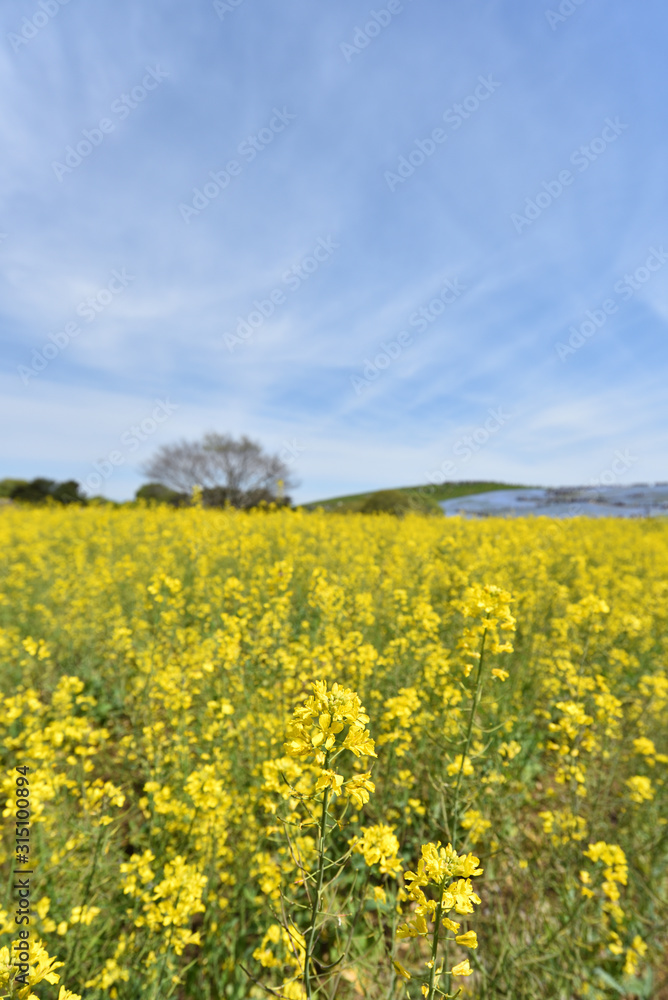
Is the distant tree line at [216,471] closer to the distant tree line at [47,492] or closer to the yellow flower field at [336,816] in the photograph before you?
the distant tree line at [47,492]

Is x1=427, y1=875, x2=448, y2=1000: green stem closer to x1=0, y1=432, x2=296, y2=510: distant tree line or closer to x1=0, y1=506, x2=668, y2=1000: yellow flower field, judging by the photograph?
x1=0, y1=506, x2=668, y2=1000: yellow flower field

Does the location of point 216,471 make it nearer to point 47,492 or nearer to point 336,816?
point 47,492

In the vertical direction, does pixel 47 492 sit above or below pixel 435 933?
above

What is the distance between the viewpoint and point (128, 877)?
6.63 feet

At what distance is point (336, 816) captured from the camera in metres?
2.49

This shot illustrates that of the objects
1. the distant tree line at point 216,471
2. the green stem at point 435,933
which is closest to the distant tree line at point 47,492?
the distant tree line at point 216,471

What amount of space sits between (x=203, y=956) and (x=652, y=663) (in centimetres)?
551

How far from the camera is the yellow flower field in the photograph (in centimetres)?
147

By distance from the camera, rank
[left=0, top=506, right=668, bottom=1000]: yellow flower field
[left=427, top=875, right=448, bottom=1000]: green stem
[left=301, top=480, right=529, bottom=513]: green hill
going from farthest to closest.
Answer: [left=301, top=480, right=529, bottom=513]: green hill → [left=0, top=506, right=668, bottom=1000]: yellow flower field → [left=427, top=875, right=448, bottom=1000]: green stem

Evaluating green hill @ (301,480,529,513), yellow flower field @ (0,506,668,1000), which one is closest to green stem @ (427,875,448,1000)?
yellow flower field @ (0,506,668,1000)

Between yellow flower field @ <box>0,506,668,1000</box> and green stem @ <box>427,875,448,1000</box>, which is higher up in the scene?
green stem @ <box>427,875,448,1000</box>

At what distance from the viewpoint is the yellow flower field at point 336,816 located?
1473mm

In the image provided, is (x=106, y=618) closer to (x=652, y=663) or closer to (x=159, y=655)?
(x=159, y=655)

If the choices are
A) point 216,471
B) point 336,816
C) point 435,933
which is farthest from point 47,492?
→ point 435,933
